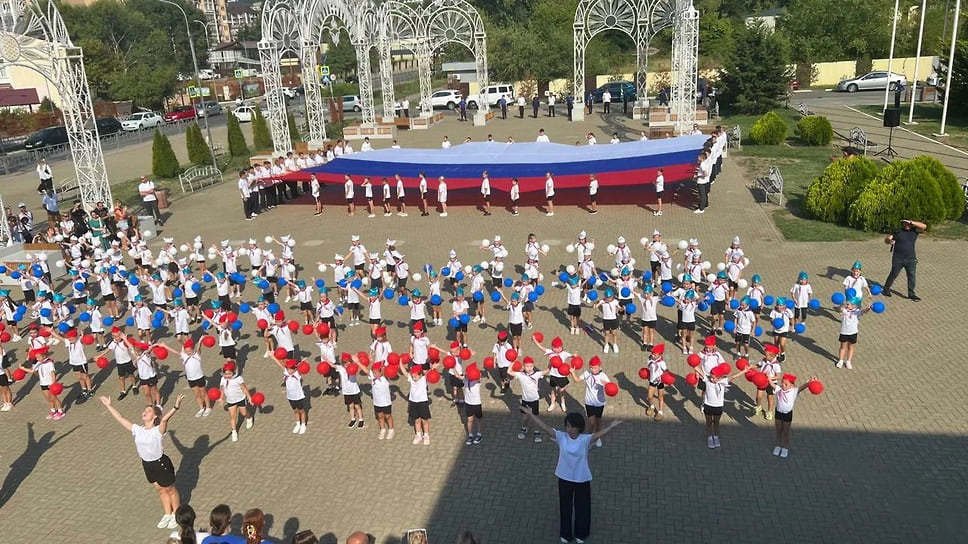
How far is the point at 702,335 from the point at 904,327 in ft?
11.1

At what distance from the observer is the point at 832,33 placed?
173 ft

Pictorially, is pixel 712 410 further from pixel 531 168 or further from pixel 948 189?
pixel 531 168

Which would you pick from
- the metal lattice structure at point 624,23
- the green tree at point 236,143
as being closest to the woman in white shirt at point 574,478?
the green tree at point 236,143

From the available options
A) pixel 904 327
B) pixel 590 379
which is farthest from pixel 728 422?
pixel 904 327

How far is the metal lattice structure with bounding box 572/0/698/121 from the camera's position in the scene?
3616 centimetres

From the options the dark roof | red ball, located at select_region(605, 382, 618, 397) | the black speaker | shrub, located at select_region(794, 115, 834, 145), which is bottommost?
red ball, located at select_region(605, 382, 618, 397)

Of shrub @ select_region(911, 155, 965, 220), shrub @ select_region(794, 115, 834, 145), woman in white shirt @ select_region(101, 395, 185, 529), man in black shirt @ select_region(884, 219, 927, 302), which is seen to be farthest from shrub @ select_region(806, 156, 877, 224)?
woman in white shirt @ select_region(101, 395, 185, 529)

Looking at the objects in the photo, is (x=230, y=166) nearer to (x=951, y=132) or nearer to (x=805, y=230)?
(x=805, y=230)

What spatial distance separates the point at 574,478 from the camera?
6.81 metres

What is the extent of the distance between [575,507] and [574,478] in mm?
445

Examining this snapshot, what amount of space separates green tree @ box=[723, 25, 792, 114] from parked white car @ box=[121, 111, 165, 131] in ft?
127

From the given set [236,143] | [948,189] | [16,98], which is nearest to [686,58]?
[948,189]

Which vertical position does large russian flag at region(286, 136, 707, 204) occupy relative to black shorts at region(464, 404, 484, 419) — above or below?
above

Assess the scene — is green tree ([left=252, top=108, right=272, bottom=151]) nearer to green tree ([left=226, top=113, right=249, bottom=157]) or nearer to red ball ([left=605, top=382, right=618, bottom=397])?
green tree ([left=226, top=113, right=249, bottom=157])
